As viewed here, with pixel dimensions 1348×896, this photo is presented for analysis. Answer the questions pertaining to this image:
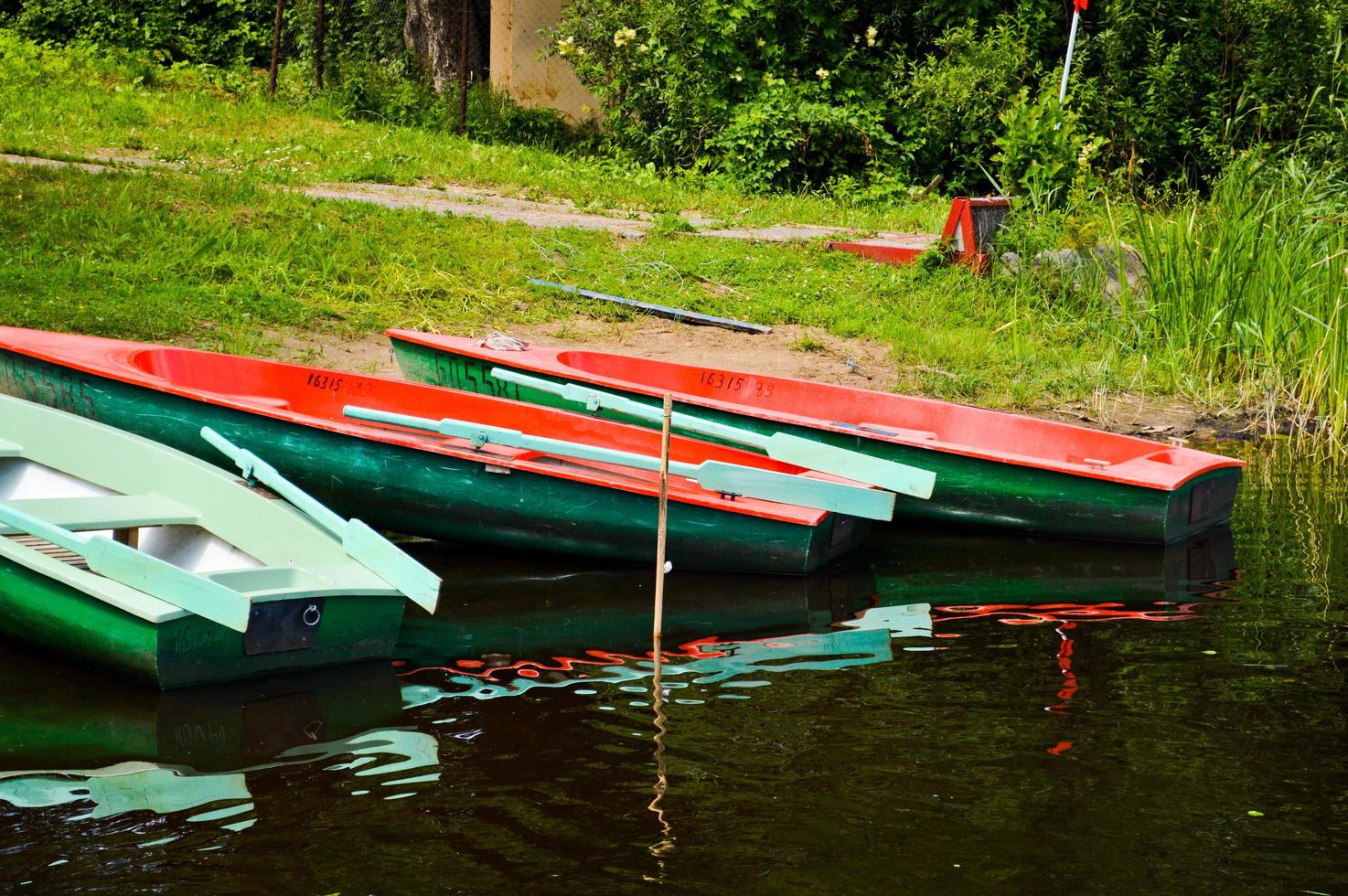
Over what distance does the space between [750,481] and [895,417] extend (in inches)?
82.9

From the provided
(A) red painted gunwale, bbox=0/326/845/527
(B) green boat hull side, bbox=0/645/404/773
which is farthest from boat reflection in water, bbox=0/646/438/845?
(A) red painted gunwale, bbox=0/326/845/527

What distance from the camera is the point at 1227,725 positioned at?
4.90 m

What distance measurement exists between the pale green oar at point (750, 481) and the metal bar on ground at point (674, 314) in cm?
414

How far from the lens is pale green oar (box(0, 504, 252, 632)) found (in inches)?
180

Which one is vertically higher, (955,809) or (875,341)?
(875,341)

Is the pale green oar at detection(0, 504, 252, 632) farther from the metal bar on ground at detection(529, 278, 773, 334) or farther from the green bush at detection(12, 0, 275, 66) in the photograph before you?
the green bush at detection(12, 0, 275, 66)

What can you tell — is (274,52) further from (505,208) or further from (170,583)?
(170,583)

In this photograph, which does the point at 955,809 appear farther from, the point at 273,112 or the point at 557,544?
the point at 273,112

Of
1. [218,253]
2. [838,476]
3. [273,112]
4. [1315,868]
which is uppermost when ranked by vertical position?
[273,112]

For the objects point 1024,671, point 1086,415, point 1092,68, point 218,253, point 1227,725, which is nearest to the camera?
point 1227,725

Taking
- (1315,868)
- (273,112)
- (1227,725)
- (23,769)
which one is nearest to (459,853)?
(23,769)

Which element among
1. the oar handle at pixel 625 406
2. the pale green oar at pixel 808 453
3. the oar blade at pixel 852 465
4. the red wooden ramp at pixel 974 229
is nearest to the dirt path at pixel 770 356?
the red wooden ramp at pixel 974 229

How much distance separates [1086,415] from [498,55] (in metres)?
10.5

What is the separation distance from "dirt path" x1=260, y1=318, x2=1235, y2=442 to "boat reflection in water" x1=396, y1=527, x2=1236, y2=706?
2.11 metres
